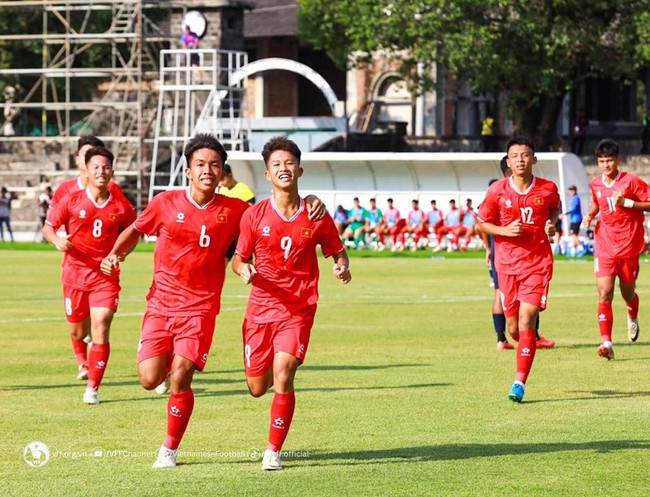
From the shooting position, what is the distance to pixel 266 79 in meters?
70.2

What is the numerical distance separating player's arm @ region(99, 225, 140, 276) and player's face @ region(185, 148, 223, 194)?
74 cm

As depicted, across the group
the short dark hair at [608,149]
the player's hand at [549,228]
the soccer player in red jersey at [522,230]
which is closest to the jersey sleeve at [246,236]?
the soccer player in red jersey at [522,230]

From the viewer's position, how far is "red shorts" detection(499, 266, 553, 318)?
1369cm

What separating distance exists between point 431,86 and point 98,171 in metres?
39.7

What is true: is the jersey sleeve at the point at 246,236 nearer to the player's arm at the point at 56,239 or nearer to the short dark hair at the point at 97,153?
the player's arm at the point at 56,239

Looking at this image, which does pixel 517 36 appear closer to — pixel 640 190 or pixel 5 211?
pixel 5 211

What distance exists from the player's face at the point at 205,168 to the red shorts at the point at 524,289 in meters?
4.37

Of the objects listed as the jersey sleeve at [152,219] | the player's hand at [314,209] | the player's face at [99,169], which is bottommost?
the jersey sleeve at [152,219]

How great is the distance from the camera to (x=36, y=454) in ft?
34.2

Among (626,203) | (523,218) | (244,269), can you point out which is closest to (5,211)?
(626,203)

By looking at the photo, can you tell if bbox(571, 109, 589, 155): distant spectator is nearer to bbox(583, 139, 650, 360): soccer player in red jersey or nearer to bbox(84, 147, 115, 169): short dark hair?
bbox(583, 139, 650, 360): soccer player in red jersey

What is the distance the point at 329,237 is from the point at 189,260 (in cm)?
101

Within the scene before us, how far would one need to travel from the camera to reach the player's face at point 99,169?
13.5 m

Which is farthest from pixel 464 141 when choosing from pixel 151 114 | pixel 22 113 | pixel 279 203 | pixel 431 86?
pixel 279 203
